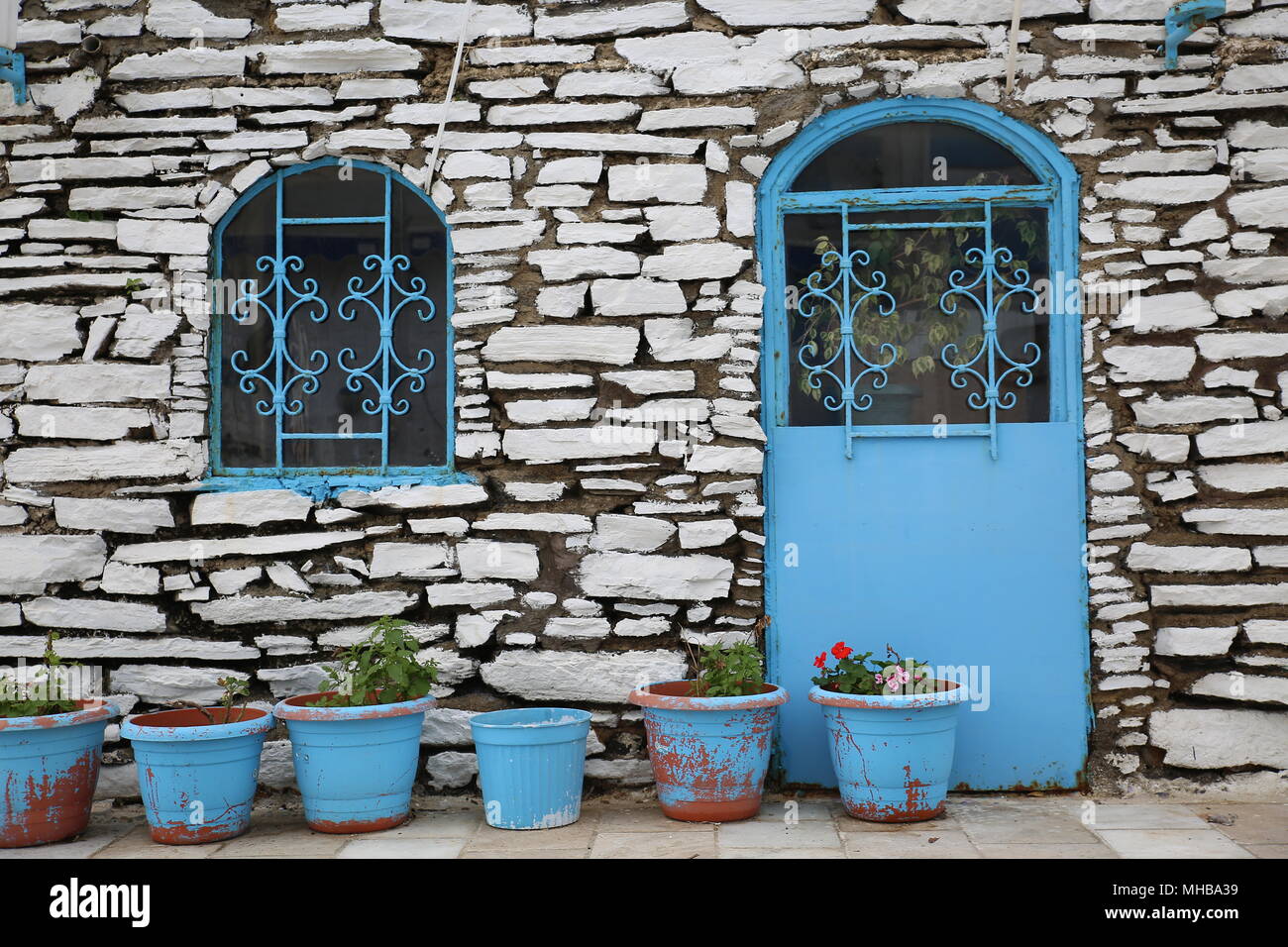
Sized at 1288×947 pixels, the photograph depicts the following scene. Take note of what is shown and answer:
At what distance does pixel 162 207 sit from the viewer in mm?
4652

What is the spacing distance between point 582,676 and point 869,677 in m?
1.08

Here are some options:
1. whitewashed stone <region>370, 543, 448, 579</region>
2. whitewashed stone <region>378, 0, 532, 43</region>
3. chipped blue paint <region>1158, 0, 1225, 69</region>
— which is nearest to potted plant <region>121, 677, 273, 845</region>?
whitewashed stone <region>370, 543, 448, 579</region>

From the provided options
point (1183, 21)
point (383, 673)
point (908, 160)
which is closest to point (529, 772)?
point (383, 673)

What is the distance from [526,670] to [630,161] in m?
2.02

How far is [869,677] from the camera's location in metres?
4.09

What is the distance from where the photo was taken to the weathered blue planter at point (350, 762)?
399cm

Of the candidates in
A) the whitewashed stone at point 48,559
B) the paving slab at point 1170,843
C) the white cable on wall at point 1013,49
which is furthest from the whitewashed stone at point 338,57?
the paving slab at point 1170,843

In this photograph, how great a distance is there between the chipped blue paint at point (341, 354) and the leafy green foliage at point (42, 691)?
88cm

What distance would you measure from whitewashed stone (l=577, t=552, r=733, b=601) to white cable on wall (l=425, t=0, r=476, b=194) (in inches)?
65.0

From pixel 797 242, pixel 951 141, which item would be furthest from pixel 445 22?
pixel 951 141

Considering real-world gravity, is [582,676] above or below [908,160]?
below

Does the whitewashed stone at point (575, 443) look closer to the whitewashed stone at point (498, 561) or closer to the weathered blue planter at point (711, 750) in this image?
the whitewashed stone at point (498, 561)

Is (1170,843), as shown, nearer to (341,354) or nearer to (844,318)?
(844,318)

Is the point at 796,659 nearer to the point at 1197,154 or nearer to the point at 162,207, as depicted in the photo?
the point at 1197,154
